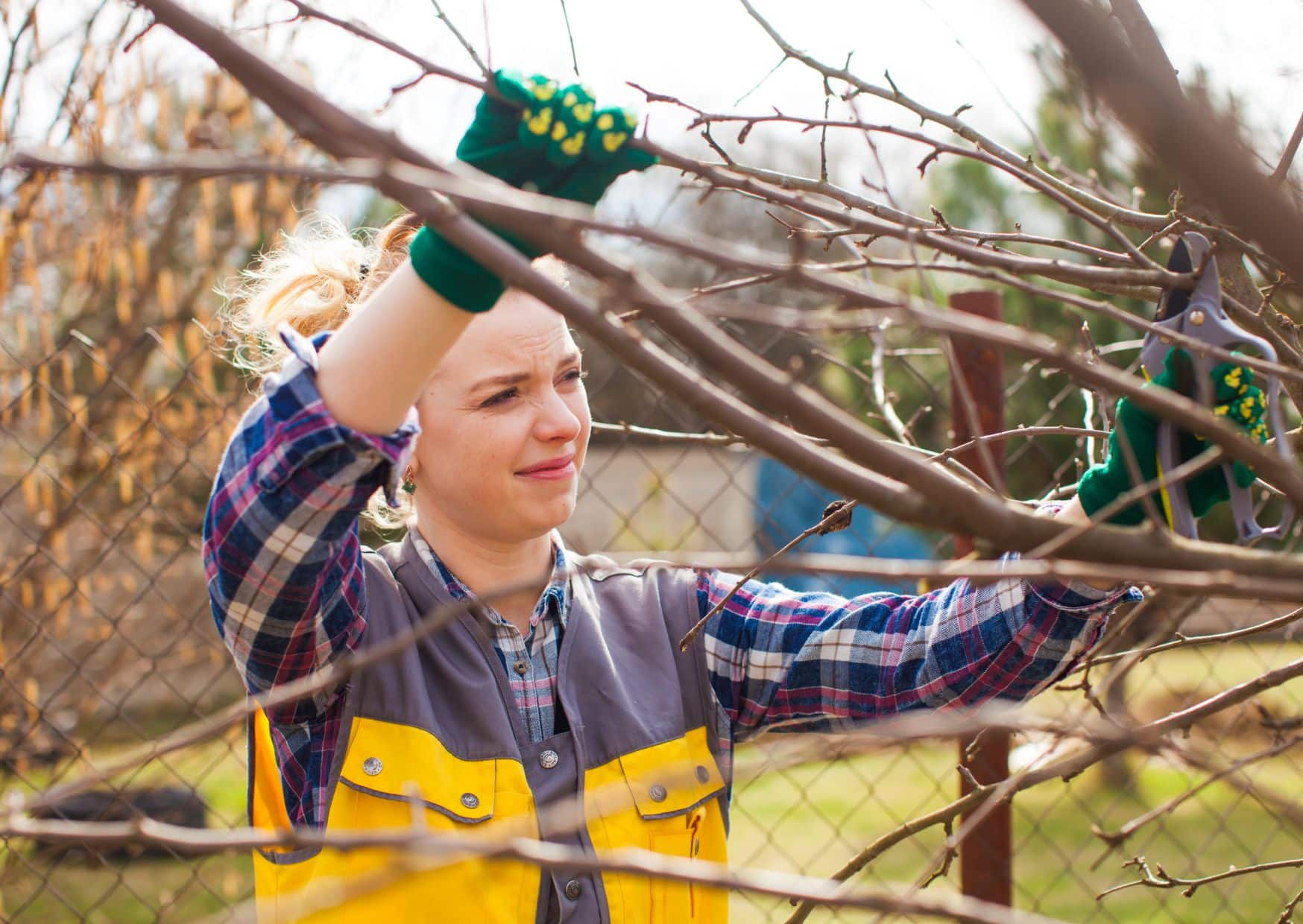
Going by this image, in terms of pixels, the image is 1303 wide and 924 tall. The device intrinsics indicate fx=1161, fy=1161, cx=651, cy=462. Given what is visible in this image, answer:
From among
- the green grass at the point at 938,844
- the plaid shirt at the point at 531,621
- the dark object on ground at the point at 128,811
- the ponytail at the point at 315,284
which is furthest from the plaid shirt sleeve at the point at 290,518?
the dark object on ground at the point at 128,811

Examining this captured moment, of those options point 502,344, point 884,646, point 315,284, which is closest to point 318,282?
point 315,284

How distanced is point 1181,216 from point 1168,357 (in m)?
0.23

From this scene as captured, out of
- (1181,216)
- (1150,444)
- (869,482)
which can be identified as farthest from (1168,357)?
(869,482)

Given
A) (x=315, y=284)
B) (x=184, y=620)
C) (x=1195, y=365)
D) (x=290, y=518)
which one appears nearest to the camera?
(x=1195, y=365)

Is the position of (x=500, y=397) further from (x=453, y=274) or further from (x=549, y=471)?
(x=453, y=274)

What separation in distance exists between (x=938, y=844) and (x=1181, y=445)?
3.96 m

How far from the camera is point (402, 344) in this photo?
1.00 m

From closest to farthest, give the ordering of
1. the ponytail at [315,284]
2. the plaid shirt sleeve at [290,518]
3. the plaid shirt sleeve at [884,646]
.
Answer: the plaid shirt sleeve at [290,518] < the plaid shirt sleeve at [884,646] < the ponytail at [315,284]

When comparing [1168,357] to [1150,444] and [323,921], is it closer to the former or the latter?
[1150,444]

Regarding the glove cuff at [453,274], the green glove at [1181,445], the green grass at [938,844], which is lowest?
the green grass at [938,844]

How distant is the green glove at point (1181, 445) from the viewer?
880 mm

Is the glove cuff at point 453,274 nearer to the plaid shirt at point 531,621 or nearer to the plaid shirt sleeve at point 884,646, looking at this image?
the plaid shirt at point 531,621

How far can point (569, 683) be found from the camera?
153 cm

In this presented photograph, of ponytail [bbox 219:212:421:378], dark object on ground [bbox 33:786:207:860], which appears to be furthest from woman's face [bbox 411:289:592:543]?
dark object on ground [bbox 33:786:207:860]
